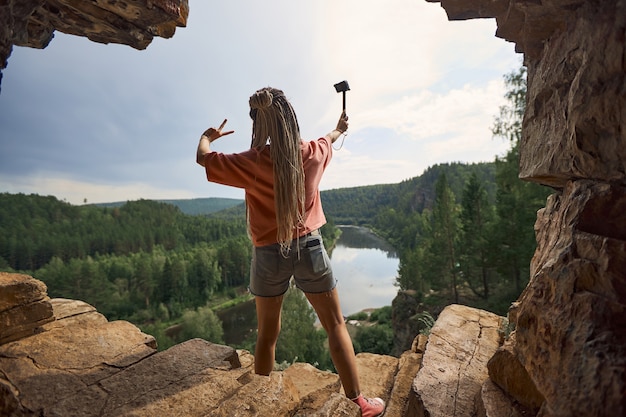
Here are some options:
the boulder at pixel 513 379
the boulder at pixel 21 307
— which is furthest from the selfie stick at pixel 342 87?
the boulder at pixel 21 307

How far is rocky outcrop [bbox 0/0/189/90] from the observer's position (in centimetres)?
268

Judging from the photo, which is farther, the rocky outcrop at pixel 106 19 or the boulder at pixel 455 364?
the rocky outcrop at pixel 106 19

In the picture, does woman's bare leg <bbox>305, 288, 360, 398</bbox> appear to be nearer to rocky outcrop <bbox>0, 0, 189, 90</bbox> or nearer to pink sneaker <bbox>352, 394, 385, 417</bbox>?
pink sneaker <bbox>352, 394, 385, 417</bbox>

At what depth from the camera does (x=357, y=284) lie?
42094mm

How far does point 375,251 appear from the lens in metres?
64.6

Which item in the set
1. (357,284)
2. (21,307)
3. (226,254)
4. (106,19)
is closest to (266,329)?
(21,307)

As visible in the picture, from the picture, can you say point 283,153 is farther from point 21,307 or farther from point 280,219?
point 21,307

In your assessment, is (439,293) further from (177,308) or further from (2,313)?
(177,308)

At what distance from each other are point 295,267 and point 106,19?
2853 mm

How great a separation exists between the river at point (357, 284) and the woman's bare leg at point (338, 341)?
22.3m

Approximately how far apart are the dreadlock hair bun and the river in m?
22.9

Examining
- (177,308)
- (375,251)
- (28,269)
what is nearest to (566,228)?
(177,308)

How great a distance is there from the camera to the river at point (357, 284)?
34031mm

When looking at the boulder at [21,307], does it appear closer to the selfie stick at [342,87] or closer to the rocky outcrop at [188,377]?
the rocky outcrop at [188,377]
